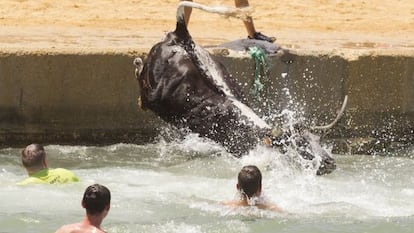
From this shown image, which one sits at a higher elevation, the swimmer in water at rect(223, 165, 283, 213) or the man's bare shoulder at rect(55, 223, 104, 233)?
the man's bare shoulder at rect(55, 223, 104, 233)

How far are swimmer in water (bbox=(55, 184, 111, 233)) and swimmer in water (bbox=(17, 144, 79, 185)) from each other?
228cm

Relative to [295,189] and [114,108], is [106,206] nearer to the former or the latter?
[295,189]

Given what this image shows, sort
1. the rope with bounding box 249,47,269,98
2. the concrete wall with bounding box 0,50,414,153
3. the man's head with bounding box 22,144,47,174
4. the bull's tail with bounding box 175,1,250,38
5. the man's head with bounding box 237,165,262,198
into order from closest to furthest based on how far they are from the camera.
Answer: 1. the man's head with bounding box 237,165,262,198
2. the bull's tail with bounding box 175,1,250,38
3. the man's head with bounding box 22,144,47,174
4. the concrete wall with bounding box 0,50,414,153
5. the rope with bounding box 249,47,269,98

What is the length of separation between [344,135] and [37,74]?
2950mm

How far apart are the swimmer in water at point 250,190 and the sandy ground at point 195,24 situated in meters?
2.79

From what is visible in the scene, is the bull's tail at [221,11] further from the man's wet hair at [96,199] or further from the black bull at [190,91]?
the man's wet hair at [96,199]

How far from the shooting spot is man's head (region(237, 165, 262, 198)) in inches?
375

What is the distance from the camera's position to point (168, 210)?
10000 millimetres

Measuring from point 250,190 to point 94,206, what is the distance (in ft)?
6.90

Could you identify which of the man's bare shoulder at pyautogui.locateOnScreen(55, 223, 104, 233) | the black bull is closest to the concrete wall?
the black bull

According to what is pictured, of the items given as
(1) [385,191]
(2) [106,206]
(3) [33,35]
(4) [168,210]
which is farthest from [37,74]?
(2) [106,206]

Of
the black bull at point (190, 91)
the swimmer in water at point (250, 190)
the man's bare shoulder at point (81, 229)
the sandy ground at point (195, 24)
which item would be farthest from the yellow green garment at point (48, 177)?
the man's bare shoulder at point (81, 229)

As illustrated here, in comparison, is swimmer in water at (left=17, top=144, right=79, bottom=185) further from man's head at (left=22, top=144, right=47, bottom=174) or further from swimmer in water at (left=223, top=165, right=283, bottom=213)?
swimmer in water at (left=223, top=165, right=283, bottom=213)

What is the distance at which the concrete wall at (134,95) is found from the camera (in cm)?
1200
